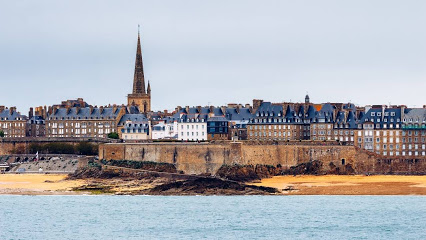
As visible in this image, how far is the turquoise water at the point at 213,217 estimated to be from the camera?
57.7 meters

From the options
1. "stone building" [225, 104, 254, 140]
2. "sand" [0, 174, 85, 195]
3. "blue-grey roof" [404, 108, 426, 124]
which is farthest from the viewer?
"stone building" [225, 104, 254, 140]

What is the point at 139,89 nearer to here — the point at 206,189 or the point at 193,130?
the point at 193,130

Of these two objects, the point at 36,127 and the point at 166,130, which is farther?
the point at 36,127

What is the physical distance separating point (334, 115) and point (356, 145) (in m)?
5.06

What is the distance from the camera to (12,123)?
109938 millimetres

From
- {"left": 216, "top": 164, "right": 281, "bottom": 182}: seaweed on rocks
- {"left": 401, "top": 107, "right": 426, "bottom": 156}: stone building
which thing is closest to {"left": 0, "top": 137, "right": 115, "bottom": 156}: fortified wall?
{"left": 216, "top": 164, "right": 281, "bottom": 182}: seaweed on rocks

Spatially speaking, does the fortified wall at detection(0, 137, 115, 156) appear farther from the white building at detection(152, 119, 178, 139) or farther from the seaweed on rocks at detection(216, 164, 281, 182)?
the seaweed on rocks at detection(216, 164, 281, 182)

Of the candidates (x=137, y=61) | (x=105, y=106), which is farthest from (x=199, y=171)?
(x=137, y=61)

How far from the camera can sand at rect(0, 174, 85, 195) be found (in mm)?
73562

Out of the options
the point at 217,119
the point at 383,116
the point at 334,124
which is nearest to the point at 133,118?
the point at 217,119

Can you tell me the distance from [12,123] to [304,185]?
143 feet

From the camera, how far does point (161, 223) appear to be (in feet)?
201

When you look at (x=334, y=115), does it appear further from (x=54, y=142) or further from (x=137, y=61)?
(x=137, y=61)

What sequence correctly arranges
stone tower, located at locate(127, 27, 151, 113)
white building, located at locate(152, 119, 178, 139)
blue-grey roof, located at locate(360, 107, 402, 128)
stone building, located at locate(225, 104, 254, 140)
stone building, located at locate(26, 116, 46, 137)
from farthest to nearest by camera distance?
stone tower, located at locate(127, 27, 151, 113) < stone building, located at locate(26, 116, 46, 137) < white building, located at locate(152, 119, 178, 139) < stone building, located at locate(225, 104, 254, 140) < blue-grey roof, located at locate(360, 107, 402, 128)
